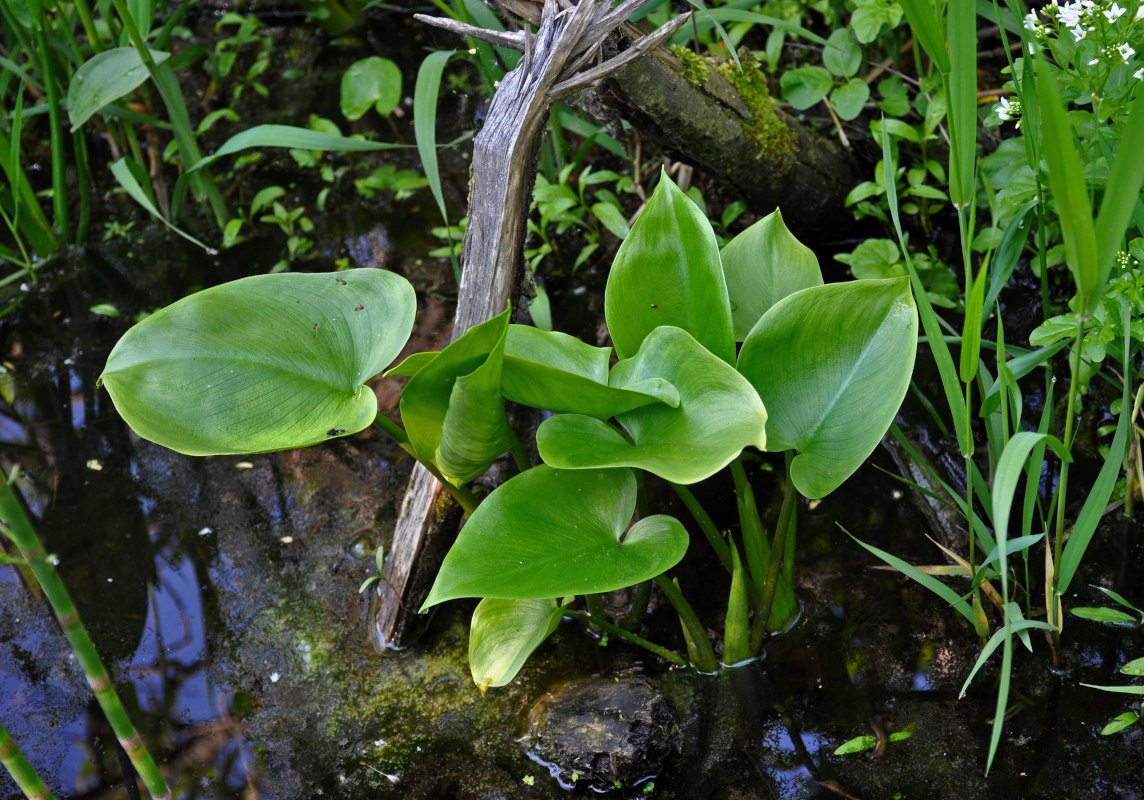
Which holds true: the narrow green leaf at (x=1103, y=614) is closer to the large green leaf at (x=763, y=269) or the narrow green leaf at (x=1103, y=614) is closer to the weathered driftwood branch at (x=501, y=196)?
the large green leaf at (x=763, y=269)

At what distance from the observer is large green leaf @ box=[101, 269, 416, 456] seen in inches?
42.9

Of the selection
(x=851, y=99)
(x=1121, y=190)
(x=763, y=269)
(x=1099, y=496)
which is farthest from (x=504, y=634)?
(x=851, y=99)

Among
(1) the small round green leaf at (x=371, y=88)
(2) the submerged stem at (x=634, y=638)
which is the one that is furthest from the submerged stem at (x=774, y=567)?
(1) the small round green leaf at (x=371, y=88)

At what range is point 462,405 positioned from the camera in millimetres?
1059

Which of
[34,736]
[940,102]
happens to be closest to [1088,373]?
[940,102]

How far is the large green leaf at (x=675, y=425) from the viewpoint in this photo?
0.97 m

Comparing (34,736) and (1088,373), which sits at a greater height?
(1088,373)

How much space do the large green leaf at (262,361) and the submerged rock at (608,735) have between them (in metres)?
0.52

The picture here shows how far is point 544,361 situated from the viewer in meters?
1.17

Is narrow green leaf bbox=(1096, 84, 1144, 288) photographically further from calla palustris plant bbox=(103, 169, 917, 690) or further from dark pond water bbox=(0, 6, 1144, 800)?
dark pond water bbox=(0, 6, 1144, 800)

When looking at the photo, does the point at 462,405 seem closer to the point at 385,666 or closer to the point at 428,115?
the point at 385,666

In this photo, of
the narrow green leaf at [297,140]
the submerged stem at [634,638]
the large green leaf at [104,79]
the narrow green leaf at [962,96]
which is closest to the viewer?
the narrow green leaf at [962,96]

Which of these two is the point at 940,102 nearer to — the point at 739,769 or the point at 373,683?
the point at 739,769

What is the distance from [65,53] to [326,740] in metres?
1.90
